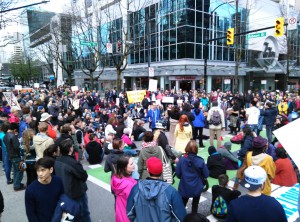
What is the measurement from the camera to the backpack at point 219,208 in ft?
13.6

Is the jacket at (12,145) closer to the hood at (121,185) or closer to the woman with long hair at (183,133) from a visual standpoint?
the hood at (121,185)

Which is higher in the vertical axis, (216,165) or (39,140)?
(39,140)

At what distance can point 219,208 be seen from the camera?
4.23m

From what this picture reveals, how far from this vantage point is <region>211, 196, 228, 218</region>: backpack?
4.14 metres

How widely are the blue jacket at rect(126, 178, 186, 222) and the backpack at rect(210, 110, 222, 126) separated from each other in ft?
19.7

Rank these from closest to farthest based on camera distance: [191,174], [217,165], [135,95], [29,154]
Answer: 1. [191,174]
2. [29,154]
3. [217,165]
4. [135,95]

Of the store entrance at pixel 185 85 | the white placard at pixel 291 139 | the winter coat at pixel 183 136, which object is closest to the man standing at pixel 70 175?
the white placard at pixel 291 139

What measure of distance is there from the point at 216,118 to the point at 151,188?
6.16 m

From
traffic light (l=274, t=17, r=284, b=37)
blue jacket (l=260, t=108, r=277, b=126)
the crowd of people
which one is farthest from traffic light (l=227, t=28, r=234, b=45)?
the crowd of people

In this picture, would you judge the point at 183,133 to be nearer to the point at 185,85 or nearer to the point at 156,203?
the point at 156,203

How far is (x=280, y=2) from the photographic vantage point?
43.3 m

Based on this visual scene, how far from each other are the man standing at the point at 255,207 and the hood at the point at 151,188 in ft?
2.44

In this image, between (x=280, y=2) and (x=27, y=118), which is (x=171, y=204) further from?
(x=280, y=2)

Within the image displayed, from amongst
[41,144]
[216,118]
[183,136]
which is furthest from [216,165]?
[41,144]
